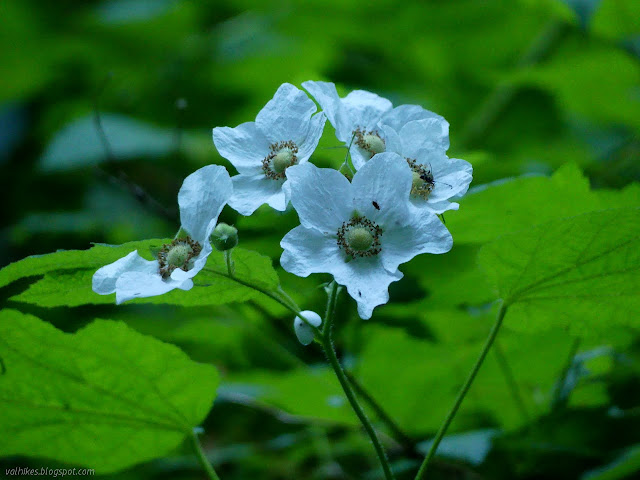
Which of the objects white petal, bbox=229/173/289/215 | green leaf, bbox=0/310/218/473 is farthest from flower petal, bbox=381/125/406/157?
green leaf, bbox=0/310/218/473

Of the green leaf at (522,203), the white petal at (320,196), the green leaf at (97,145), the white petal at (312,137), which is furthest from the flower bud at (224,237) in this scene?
the green leaf at (97,145)

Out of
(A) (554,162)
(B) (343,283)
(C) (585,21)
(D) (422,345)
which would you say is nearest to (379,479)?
(D) (422,345)

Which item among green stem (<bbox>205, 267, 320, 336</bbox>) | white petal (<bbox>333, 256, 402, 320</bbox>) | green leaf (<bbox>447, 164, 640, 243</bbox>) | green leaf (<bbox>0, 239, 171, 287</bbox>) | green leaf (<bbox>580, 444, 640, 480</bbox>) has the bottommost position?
green leaf (<bbox>0, 239, 171, 287</bbox>)

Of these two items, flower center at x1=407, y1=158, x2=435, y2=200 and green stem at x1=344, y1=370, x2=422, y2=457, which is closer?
flower center at x1=407, y1=158, x2=435, y2=200

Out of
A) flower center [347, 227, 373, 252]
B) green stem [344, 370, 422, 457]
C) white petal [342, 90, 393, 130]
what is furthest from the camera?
green stem [344, 370, 422, 457]

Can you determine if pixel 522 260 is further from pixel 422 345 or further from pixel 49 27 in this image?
pixel 49 27

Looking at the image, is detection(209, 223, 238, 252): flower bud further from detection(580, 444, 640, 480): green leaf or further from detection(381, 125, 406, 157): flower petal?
detection(580, 444, 640, 480): green leaf
